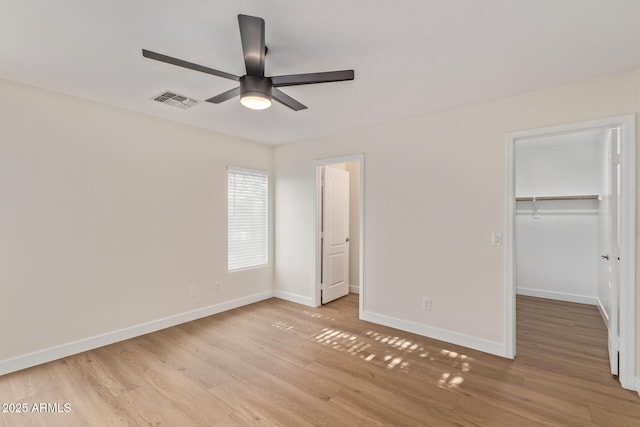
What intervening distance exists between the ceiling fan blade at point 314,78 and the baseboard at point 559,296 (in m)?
5.40

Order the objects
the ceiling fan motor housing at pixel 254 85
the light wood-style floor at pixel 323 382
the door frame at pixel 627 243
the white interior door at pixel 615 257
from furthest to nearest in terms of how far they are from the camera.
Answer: the white interior door at pixel 615 257
the door frame at pixel 627 243
the light wood-style floor at pixel 323 382
the ceiling fan motor housing at pixel 254 85

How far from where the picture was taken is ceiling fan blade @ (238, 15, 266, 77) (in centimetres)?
156

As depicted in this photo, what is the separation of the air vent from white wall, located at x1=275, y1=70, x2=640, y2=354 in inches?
78.2

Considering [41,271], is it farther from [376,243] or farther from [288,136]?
[376,243]

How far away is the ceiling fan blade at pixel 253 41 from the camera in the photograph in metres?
1.56

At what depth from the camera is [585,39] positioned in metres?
1.99

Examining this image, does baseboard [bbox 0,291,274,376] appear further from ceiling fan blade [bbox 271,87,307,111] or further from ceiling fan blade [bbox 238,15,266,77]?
ceiling fan blade [bbox 238,15,266,77]

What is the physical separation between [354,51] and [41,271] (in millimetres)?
3522

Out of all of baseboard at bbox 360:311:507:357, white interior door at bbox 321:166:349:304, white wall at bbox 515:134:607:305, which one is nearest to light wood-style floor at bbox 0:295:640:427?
baseboard at bbox 360:311:507:357

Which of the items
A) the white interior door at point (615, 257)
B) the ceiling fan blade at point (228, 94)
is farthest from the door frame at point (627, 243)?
the ceiling fan blade at point (228, 94)

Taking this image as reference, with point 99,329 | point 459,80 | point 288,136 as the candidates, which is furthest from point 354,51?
point 99,329

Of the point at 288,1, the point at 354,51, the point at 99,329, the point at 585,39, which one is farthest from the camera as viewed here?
the point at 99,329

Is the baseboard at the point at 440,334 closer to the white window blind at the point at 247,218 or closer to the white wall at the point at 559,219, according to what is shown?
the white window blind at the point at 247,218

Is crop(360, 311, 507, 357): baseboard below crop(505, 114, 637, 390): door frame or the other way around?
below
